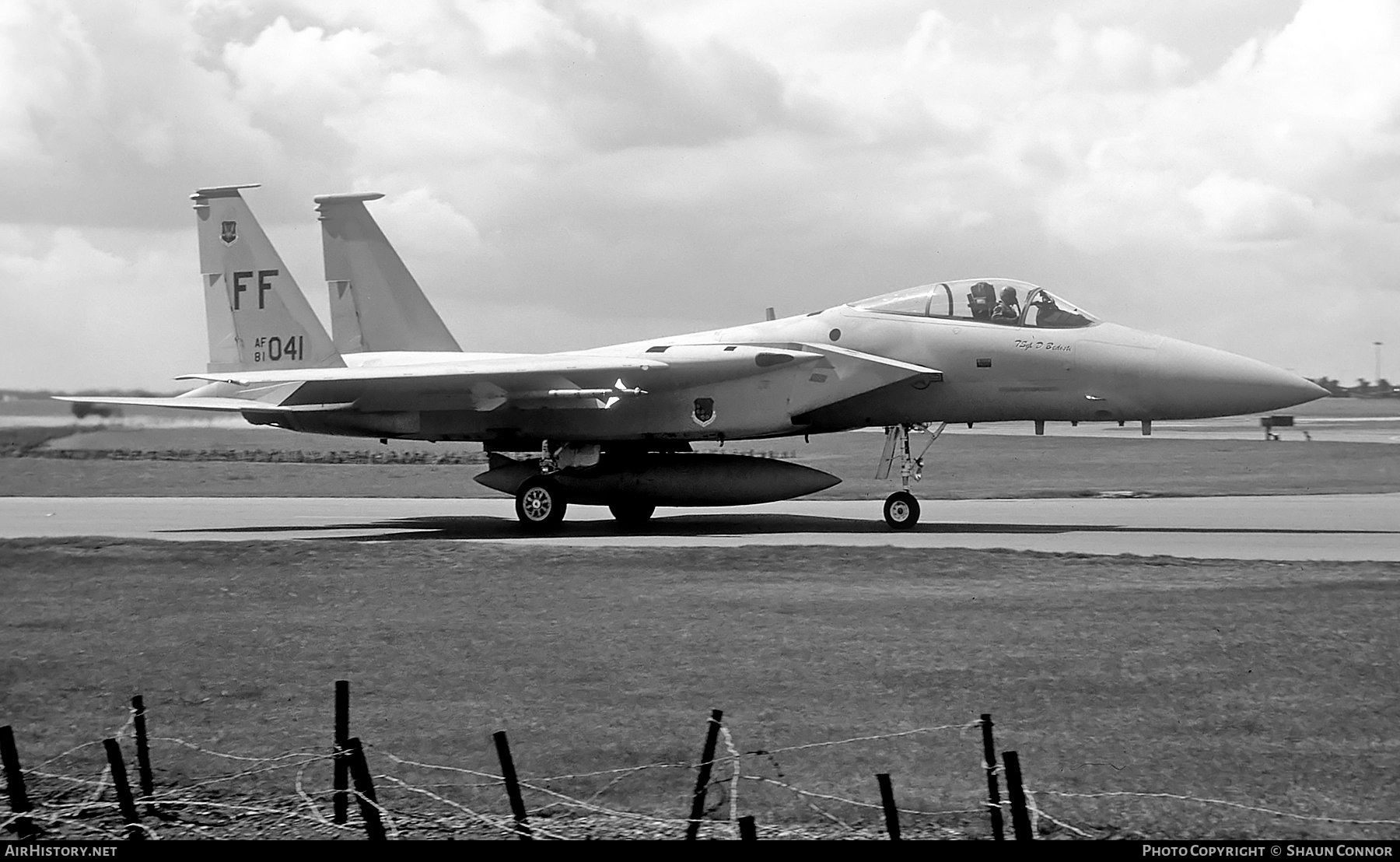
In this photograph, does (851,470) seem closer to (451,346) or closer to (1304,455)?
(1304,455)

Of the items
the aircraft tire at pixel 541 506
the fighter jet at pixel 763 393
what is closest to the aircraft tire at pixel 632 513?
the fighter jet at pixel 763 393

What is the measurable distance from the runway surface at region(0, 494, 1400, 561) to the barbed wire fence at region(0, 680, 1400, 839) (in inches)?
343

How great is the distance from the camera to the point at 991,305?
18.8m

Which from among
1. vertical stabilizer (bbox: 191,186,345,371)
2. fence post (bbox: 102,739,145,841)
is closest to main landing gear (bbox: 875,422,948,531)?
vertical stabilizer (bbox: 191,186,345,371)

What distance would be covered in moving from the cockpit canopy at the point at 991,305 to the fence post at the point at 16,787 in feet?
47.9

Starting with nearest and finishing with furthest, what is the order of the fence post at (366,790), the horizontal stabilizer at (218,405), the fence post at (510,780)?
the fence post at (366,790) < the fence post at (510,780) < the horizontal stabilizer at (218,405)

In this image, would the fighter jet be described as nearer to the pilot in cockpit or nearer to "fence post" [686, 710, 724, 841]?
the pilot in cockpit

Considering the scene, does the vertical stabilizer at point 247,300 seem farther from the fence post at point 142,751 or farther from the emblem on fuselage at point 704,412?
the fence post at point 142,751

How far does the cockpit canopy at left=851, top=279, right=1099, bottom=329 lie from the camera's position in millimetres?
18562

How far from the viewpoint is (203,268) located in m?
22.9

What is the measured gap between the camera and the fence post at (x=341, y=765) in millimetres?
6035

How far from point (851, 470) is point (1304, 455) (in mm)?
10713

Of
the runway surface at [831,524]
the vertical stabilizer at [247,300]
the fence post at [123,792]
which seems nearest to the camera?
the fence post at [123,792]

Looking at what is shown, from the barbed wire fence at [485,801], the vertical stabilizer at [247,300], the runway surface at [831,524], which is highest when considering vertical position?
the vertical stabilizer at [247,300]
